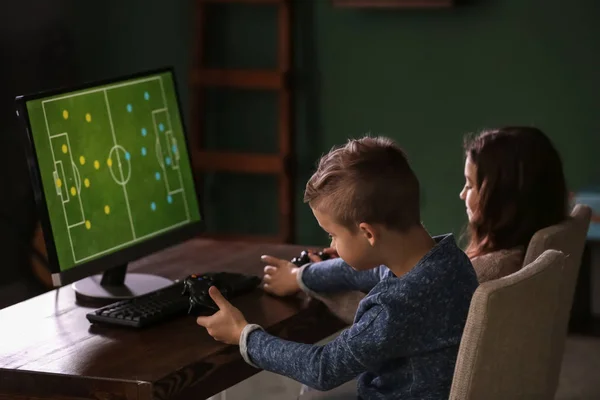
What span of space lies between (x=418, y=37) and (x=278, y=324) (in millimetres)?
2401

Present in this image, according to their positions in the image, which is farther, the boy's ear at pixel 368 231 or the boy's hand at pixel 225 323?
the boy's hand at pixel 225 323

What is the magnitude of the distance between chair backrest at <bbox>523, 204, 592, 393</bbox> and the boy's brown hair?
43cm

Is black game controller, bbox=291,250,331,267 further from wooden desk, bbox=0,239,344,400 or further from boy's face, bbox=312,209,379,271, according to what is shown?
boy's face, bbox=312,209,379,271

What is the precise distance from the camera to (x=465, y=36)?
4.20m

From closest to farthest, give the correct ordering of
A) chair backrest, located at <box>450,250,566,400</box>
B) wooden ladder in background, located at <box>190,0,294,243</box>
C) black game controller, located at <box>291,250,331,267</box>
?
chair backrest, located at <box>450,250,566,400</box> → black game controller, located at <box>291,250,331,267</box> → wooden ladder in background, located at <box>190,0,294,243</box>

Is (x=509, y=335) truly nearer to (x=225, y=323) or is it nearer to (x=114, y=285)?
(x=225, y=323)

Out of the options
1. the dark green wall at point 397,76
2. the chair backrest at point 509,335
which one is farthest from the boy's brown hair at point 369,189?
the dark green wall at point 397,76

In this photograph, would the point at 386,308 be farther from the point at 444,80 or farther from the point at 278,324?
the point at 444,80

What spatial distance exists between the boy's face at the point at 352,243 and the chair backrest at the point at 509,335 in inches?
8.7

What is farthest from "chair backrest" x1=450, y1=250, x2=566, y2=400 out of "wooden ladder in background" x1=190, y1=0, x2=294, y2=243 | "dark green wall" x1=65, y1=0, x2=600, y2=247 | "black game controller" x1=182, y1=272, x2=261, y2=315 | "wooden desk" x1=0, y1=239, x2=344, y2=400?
"wooden ladder in background" x1=190, y1=0, x2=294, y2=243

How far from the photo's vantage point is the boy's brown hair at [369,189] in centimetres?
181

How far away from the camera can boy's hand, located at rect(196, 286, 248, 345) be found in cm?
193

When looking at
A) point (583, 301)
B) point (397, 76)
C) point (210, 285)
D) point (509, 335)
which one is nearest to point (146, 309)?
point (210, 285)

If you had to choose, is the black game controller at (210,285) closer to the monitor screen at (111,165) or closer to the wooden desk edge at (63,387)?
the monitor screen at (111,165)
